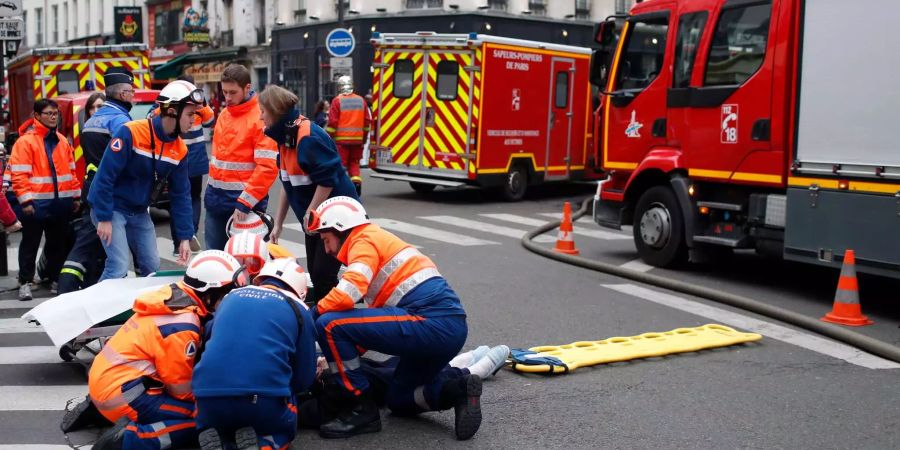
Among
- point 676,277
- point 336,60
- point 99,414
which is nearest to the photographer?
point 99,414

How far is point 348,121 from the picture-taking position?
1630 cm

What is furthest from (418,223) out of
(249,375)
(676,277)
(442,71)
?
(249,375)

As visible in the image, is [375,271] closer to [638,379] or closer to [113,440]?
[113,440]

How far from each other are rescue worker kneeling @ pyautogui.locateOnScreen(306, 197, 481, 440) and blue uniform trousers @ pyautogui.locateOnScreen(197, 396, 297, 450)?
20.5 inches

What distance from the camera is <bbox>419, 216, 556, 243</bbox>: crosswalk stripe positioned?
13.5 metres

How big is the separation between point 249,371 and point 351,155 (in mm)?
11830

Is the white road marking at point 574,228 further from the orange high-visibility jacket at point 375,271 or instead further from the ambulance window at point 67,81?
the orange high-visibility jacket at point 375,271

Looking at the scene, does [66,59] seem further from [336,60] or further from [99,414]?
[99,414]

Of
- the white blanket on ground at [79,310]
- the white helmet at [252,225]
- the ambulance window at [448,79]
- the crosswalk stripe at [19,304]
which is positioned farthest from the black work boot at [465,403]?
the ambulance window at [448,79]

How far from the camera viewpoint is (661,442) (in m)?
5.35

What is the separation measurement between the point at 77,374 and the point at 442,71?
11.4 meters

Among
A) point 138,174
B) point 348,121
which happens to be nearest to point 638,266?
point 138,174

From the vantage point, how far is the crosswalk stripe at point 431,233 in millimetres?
12797

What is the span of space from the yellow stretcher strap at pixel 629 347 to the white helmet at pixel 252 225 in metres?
2.17
